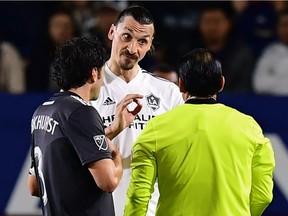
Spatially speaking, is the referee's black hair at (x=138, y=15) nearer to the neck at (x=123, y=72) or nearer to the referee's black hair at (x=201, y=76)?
the neck at (x=123, y=72)

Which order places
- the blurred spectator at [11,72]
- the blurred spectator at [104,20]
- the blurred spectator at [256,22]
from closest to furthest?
the blurred spectator at [11,72]
the blurred spectator at [104,20]
the blurred spectator at [256,22]

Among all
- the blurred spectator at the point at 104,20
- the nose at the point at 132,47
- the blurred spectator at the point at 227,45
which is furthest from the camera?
the blurred spectator at the point at 104,20

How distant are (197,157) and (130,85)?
3.93 ft

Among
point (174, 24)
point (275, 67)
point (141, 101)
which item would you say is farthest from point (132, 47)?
point (174, 24)

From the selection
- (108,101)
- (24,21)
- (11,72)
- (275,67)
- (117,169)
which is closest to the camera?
(117,169)

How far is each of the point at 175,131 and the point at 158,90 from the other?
3.74ft

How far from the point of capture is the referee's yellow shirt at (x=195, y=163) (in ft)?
12.4

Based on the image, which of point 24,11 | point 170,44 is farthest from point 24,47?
point 170,44

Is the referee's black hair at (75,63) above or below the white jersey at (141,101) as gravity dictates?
above

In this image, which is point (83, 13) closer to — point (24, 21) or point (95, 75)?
point (24, 21)

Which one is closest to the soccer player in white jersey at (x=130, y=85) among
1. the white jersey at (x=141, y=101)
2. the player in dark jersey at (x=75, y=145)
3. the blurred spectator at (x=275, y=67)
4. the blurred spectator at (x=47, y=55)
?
the white jersey at (x=141, y=101)

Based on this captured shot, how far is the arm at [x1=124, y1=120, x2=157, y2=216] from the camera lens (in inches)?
149

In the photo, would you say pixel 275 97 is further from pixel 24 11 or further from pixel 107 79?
pixel 24 11

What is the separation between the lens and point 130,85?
4.89m
